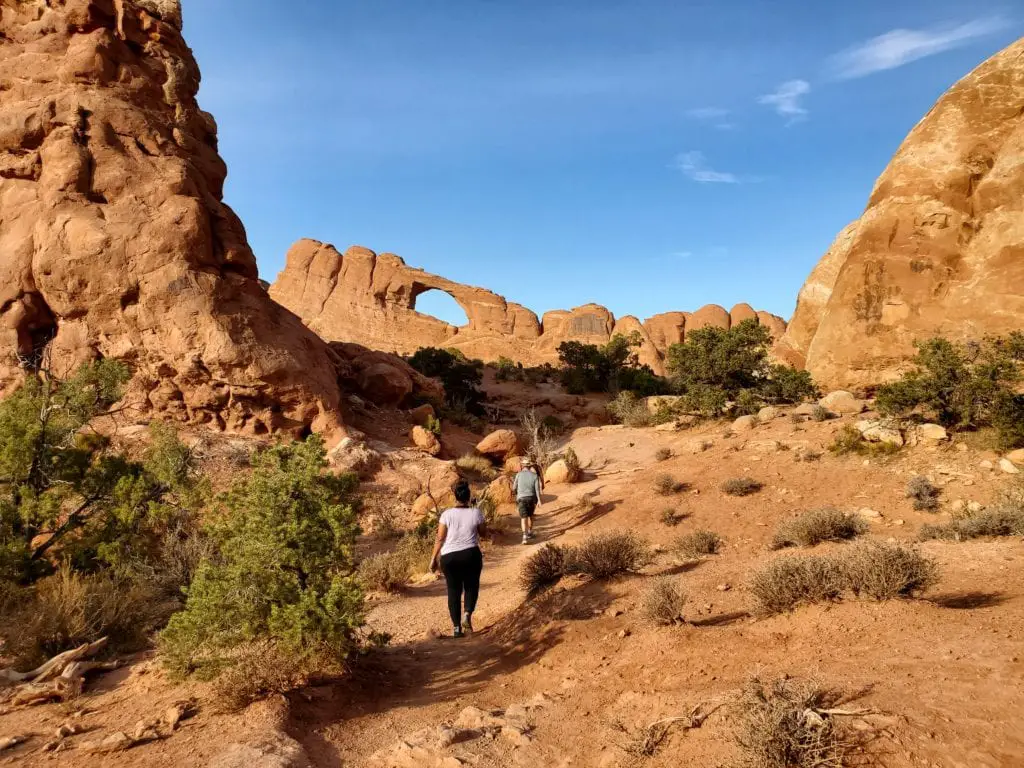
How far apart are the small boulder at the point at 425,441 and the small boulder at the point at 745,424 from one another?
828cm

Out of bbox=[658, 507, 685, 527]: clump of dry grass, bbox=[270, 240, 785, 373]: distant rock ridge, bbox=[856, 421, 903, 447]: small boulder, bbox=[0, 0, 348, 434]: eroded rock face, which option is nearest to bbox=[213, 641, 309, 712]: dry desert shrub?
bbox=[658, 507, 685, 527]: clump of dry grass

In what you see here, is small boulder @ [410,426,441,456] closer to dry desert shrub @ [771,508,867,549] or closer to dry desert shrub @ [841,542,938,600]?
dry desert shrub @ [771,508,867,549]

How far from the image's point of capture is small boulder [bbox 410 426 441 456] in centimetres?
1756

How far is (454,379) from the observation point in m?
29.7

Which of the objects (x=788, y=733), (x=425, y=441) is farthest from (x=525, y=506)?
(x=788, y=733)

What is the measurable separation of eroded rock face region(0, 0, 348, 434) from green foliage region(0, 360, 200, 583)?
6.76 meters

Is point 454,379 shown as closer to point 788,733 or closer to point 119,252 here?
point 119,252

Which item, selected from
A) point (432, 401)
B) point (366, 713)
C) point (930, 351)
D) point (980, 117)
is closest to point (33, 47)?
point (432, 401)

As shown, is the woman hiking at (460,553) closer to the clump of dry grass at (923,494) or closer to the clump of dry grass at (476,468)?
the clump of dry grass at (923,494)

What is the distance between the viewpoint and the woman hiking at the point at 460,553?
589cm

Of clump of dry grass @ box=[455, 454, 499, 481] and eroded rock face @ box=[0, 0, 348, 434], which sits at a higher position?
eroded rock face @ box=[0, 0, 348, 434]

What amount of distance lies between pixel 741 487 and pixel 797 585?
684cm

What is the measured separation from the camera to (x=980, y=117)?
16.2 meters

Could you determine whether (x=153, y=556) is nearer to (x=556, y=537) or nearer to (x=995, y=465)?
(x=556, y=537)
